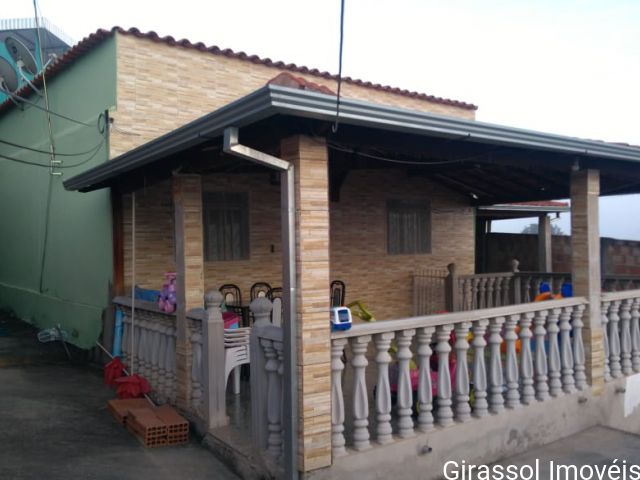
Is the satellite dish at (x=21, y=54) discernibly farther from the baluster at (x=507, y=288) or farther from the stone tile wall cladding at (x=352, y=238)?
the baluster at (x=507, y=288)

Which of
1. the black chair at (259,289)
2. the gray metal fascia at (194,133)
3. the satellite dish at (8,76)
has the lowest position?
the black chair at (259,289)

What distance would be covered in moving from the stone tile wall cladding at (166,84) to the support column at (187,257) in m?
2.65

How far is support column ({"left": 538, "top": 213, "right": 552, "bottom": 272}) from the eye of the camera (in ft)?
42.7

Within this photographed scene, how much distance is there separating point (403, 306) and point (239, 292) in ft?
10.7

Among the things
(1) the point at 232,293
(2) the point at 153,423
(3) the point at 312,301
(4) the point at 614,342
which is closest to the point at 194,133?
(3) the point at 312,301

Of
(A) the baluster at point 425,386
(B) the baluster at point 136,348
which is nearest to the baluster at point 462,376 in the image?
(A) the baluster at point 425,386

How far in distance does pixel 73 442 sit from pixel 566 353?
4597 mm

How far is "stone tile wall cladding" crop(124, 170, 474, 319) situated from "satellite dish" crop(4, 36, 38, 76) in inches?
158

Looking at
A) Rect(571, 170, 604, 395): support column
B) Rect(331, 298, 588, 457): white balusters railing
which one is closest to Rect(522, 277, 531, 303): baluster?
Rect(331, 298, 588, 457): white balusters railing

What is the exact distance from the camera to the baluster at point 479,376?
5004 millimetres

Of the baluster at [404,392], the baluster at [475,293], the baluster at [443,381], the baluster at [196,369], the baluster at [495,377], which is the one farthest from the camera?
the baluster at [475,293]

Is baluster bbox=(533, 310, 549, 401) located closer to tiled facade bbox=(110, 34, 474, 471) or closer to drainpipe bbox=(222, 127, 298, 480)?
tiled facade bbox=(110, 34, 474, 471)

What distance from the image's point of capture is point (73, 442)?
502cm

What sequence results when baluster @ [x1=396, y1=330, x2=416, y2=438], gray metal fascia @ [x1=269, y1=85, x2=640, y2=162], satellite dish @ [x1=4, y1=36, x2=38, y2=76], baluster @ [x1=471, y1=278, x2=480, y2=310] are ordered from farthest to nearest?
baluster @ [x1=471, y1=278, x2=480, y2=310], satellite dish @ [x1=4, y1=36, x2=38, y2=76], baluster @ [x1=396, y1=330, x2=416, y2=438], gray metal fascia @ [x1=269, y1=85, x2=640, y2=162]
